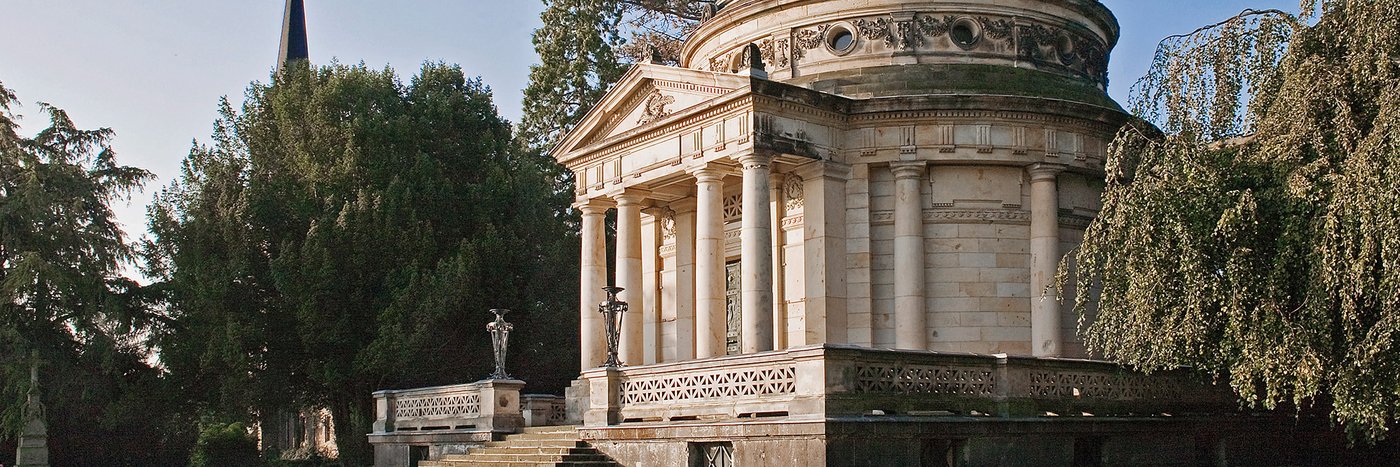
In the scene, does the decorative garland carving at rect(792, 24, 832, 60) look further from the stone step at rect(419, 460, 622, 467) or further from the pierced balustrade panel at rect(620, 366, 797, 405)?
the stone step at rect(419, 460, 622, 467)

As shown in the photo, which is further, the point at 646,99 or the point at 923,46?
the point at 646,99

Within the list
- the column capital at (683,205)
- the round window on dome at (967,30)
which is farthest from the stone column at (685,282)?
the round window on dome at (967,30)

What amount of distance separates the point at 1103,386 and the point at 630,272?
32.2 ft

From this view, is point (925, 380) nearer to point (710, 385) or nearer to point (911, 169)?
point (710, 385)

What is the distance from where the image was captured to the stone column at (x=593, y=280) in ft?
86.8

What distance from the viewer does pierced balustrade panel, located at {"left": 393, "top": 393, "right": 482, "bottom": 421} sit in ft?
78.4

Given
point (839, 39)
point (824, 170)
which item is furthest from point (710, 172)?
point (839, 39)

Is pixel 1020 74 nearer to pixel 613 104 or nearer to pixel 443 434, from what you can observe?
pixel 613 104

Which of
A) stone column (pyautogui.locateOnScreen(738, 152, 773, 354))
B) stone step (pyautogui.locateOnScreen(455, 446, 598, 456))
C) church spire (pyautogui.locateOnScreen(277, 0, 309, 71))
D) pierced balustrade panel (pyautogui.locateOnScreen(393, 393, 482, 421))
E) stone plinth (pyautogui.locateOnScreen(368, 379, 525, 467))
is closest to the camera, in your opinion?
stone step (pyautogui.locateOnScreen(455, 446, 598, 456))

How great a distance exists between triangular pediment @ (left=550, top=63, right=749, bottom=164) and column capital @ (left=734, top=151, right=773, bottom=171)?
3.51ft

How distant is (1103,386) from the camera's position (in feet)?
61.3

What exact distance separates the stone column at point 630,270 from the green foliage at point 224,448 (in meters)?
16.3

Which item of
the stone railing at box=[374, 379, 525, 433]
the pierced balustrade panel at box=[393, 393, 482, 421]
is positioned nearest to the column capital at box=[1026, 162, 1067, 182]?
the stone railing at box=[374, 379, 525, 433]

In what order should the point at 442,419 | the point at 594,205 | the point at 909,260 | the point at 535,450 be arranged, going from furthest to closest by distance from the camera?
the point at 594,205
the point at 442,419
the point at 909,260
the point at 535,450
